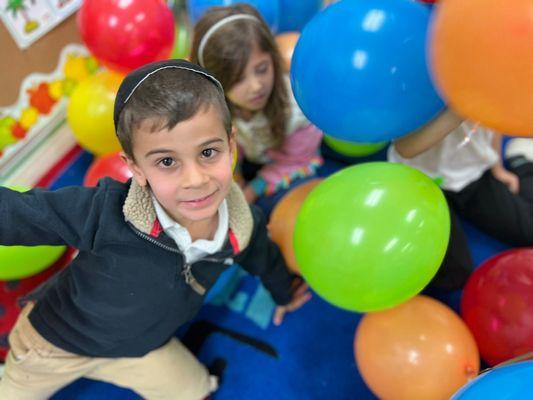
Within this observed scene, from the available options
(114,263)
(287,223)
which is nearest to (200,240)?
(114,263)

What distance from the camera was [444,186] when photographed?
128 centimetres

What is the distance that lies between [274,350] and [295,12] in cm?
120

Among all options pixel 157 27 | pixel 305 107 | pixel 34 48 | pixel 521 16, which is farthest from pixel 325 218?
Answer: pixel 34 48

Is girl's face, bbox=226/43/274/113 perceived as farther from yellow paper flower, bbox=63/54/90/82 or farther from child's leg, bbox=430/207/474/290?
yellow paper flower, bbox=63/54/90/82

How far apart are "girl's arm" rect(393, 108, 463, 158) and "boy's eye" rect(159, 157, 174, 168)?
1.56ft

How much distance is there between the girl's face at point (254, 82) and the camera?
1204 millimetres

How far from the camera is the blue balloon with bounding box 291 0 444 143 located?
0.74 meters

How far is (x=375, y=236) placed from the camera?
31.0 inches

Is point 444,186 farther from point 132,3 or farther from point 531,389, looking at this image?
point 132,3

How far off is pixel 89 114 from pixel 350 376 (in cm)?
116

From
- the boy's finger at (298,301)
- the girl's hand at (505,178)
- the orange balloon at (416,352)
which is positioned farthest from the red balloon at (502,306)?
the boy's finger at (298,301)

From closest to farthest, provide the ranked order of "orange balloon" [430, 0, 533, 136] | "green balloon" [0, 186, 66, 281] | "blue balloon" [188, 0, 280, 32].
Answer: "orange balloon" [430, 0, 533, 136] < "green balloon" [0, 186, 66, 281] < "blue balloon" [188, 0, 280, 32]

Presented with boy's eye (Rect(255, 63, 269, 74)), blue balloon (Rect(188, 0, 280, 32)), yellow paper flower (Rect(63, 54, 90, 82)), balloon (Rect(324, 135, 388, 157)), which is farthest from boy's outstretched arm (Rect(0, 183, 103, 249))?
yellow paper flower (Rect(63, 54, 90, 82))

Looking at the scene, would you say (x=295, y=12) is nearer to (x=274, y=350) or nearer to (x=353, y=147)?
(x=353, y=147)
